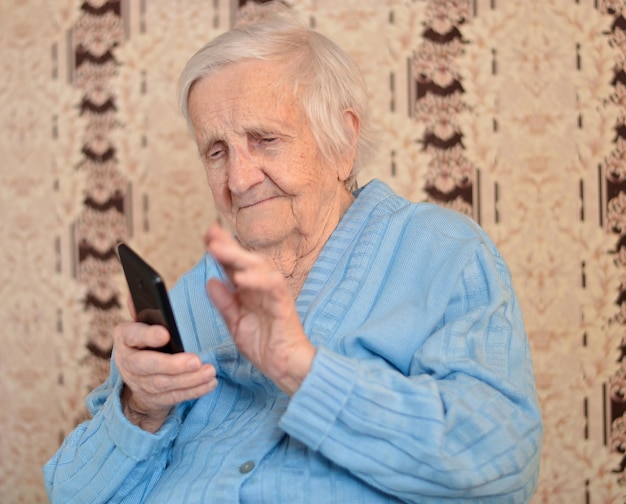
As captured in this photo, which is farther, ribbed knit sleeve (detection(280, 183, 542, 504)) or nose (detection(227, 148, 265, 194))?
nose (detection(227, 148, 265, 194))

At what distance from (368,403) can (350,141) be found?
23.8 inches

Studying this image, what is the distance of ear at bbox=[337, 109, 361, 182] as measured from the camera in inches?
54.8

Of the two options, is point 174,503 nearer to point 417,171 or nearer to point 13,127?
point 417,171

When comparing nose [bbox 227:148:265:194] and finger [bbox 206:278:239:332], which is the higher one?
nose [bbox 227:148:265:194]

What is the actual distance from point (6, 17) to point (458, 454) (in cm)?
197

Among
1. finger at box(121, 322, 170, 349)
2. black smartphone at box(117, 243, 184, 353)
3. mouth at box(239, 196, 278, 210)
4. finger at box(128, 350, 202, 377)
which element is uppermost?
mouth at box(239, 196, 278, 210)

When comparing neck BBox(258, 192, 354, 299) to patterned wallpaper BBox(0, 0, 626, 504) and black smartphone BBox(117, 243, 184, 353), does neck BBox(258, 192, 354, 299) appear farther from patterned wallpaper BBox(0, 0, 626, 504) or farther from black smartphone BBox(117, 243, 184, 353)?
patterned wallpaper BBox(0, 0, 626, 504)

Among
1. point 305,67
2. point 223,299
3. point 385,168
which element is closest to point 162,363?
point 223,299

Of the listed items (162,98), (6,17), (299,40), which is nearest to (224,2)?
(162,98)

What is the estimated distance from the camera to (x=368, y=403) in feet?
Result: 3.18

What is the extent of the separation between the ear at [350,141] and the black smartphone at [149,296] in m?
0.48

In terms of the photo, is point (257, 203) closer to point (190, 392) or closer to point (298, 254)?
point (298, 254)

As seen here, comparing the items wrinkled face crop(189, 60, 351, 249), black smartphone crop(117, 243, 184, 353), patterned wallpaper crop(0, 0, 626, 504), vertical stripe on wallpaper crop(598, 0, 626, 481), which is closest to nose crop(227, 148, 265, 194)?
wrinkled face crop(189, 60, 351, 249)

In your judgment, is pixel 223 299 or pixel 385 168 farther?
pixel 385 168
